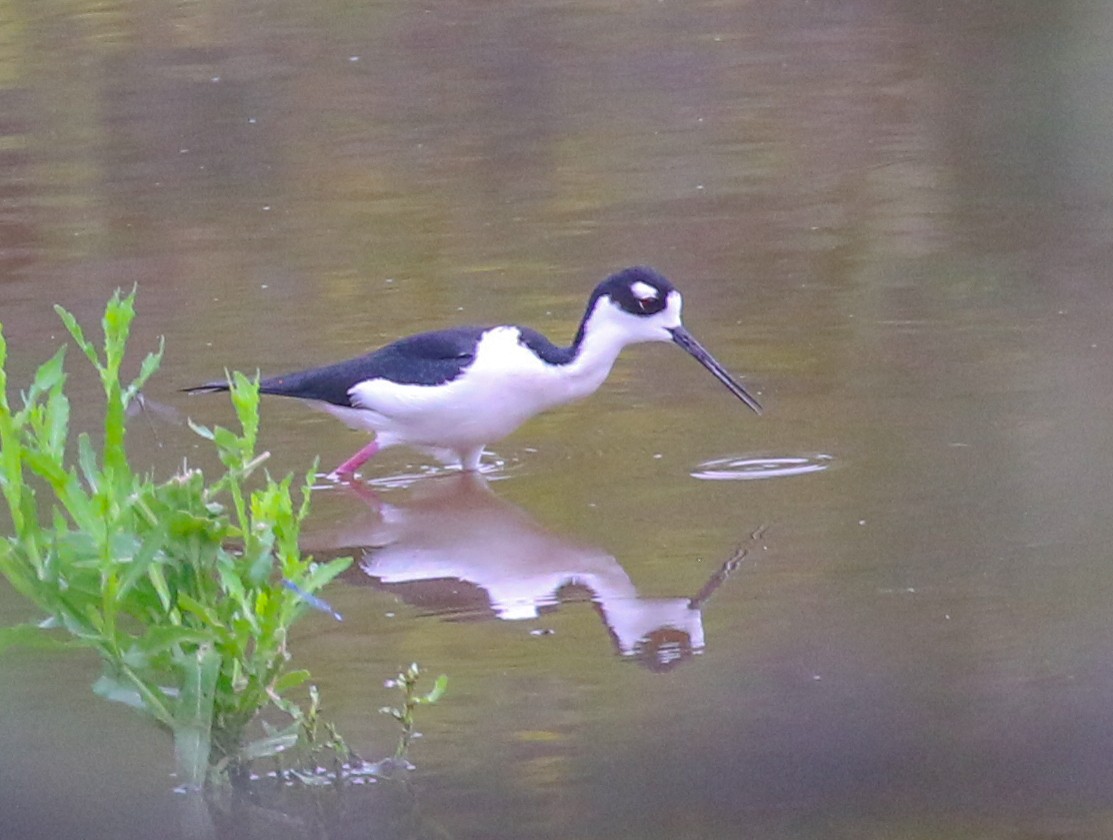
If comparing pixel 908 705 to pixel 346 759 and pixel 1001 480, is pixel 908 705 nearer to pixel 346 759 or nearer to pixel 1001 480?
pixel 346 759

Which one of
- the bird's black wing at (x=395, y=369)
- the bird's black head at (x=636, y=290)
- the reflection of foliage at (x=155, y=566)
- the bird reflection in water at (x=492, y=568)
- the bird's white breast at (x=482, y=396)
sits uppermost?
the bird's black head at (x=636, y=290)

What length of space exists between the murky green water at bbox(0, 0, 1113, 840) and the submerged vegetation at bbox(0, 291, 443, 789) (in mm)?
402

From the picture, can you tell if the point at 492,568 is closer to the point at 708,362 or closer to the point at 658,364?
the point at 708,362

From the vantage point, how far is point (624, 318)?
22.6ft

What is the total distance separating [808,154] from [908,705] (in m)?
6.36

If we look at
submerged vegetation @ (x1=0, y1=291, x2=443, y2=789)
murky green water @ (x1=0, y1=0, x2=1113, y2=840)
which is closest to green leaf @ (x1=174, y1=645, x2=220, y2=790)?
submerged vegetation @ (x1=0, y1=291, x2=443, y2=789)

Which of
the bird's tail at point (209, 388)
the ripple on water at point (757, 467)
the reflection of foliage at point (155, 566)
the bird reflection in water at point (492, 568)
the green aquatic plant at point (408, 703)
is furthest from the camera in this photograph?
the bird's tail at point (209, 388)

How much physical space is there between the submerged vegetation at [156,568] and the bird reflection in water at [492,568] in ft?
4.41

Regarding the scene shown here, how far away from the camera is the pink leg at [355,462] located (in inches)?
273

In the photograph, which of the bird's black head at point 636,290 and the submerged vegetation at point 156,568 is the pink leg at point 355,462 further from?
the submerged vegetation at point 156,568

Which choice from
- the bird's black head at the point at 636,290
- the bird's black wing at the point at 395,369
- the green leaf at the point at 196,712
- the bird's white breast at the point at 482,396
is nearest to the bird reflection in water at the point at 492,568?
the bird's white breast at the point at 482,396

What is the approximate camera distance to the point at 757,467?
22.0 ft

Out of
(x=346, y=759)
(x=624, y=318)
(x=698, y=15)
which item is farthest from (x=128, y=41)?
(x=346, y=759)

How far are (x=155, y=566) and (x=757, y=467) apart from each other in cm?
297
